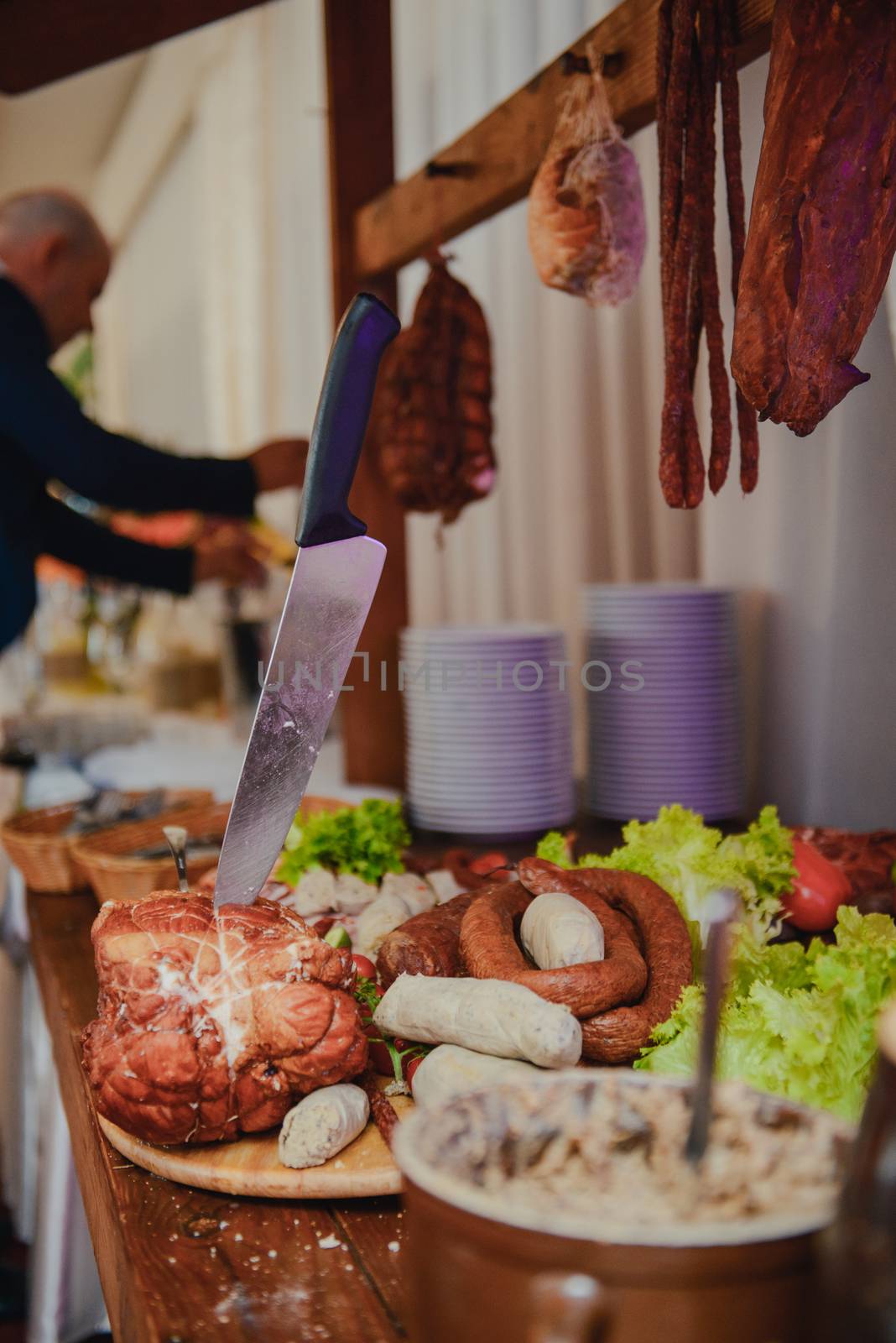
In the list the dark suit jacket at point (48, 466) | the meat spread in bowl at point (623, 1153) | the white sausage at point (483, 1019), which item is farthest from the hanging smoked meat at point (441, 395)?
the meat spread in bowl at point (623, 1153)

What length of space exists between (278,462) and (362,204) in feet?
2.03

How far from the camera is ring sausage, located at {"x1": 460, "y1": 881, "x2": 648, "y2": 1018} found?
41.4 inches

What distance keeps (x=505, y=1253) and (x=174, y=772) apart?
→ 7.38ft

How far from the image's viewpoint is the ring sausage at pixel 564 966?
1053mm

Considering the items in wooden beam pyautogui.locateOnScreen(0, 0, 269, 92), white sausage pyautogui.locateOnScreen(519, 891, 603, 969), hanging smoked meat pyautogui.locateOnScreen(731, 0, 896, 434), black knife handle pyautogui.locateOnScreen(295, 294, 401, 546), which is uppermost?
wooden beam pyautogui.locateOnScreen(0, 0, 269, 92)

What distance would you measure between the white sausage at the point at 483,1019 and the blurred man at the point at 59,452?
1.90 metres

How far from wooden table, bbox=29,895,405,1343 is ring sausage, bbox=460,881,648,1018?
22 cm

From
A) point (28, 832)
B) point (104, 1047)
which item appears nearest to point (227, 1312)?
point (104, 1047)

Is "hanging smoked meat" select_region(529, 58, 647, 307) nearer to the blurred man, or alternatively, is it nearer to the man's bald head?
the blurred man

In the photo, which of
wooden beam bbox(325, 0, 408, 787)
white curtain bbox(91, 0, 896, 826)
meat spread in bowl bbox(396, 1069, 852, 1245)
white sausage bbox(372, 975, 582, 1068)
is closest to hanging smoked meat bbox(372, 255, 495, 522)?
white curtain bbox(91, 0, 896, 826)

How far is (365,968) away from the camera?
126 centimetres

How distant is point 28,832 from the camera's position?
6.72 feet

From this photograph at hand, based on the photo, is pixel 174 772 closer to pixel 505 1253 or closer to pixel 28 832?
pixel 28 832

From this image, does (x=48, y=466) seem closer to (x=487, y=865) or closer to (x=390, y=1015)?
(x=487, y=865)
